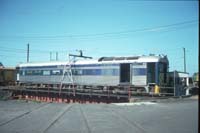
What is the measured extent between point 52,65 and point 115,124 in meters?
27.7

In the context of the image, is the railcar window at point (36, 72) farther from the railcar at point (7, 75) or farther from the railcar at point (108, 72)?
the railcar at point (7, 75)

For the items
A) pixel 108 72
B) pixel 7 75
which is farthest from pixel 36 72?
pixel 108 72

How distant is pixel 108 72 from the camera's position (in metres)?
31.1

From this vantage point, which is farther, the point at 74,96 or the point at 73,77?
the point at 73,77

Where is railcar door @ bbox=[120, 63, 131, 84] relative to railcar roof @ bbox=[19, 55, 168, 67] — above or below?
below

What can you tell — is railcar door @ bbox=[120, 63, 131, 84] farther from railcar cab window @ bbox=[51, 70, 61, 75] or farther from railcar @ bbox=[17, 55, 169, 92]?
railcar cab window @ bbox=[51, 70, 61, 75]

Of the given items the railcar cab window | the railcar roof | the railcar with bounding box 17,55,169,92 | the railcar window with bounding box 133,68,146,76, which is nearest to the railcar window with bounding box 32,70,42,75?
Answer: the railcar with bounding box 17,55,169,92

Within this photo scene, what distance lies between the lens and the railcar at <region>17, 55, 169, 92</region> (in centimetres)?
2812

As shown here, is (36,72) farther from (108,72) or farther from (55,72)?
(108,72)

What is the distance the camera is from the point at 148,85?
2761cm

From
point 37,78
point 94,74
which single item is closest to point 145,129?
point 94,74

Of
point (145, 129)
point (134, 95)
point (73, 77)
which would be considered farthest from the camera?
point (73, 77)

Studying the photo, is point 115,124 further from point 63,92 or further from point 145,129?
point 63,92

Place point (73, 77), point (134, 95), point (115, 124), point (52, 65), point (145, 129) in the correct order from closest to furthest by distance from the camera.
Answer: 1. point (145, 129)
2. point (115, 124)
3. point (134, 95)
4. point (73, 77)
5. point (52, 65)
